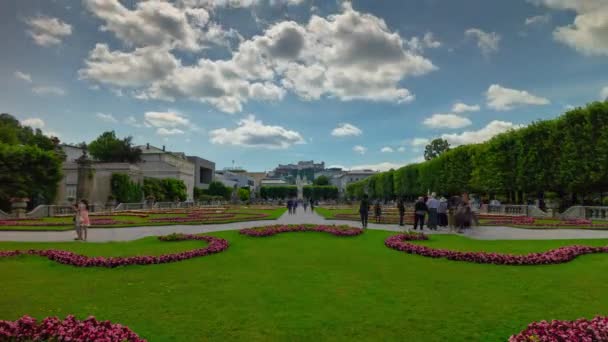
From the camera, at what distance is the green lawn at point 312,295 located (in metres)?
5.64

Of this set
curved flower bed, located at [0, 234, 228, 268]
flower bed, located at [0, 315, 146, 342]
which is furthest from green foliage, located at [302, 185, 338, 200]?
flower bed, located at [0, 315, 146, 342]

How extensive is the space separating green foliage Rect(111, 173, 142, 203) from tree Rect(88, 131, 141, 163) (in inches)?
1092

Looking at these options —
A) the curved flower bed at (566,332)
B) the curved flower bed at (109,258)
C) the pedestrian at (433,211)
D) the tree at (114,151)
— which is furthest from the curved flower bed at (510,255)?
the tree at (114,151)

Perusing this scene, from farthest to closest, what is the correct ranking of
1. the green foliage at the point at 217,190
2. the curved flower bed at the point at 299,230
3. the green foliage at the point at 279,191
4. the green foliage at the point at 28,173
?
the green foliage at the point at 279,191 < the green foliage at the point at 217,190 < the green foliage at the point at 28,173 < the curved flower bed at the point at 299,230

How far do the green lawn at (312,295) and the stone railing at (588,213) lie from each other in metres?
20.5

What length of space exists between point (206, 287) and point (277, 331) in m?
2.97

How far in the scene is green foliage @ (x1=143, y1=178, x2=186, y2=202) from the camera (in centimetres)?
6569

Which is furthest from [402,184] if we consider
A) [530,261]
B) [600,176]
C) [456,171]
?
[530,261]

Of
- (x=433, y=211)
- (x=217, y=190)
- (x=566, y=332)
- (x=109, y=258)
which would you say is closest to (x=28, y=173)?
(x=109, y=258)

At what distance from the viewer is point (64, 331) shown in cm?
475

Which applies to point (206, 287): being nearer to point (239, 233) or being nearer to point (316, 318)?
point (316, 318)

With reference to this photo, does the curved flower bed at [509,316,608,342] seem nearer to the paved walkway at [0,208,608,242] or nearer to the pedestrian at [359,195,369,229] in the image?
the paved walkway at [0,208,608,242]

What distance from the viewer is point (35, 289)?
7.89 meters

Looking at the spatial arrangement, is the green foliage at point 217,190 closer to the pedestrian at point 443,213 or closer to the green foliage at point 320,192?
the green foliage at point 320,192
